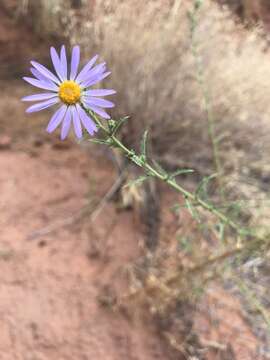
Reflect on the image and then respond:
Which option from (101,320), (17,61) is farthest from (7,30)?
(101,320)

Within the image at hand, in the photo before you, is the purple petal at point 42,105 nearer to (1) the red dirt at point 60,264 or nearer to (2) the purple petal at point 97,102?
(2) the purple petal at point 97,102

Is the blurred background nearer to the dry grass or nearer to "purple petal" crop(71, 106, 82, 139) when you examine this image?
the dry grass

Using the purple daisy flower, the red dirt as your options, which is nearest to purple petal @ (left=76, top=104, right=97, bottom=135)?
Answer: the purple daisy flower

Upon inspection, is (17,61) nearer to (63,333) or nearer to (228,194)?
(228,194)

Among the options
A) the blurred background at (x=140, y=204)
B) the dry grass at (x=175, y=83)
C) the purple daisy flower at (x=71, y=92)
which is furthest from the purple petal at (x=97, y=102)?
the dry grass at (x=175, y=83)

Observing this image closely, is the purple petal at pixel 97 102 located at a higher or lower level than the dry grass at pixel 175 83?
lower

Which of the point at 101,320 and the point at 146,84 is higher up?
the point at 146,84

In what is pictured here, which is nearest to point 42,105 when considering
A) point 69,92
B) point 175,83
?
point 69,92
